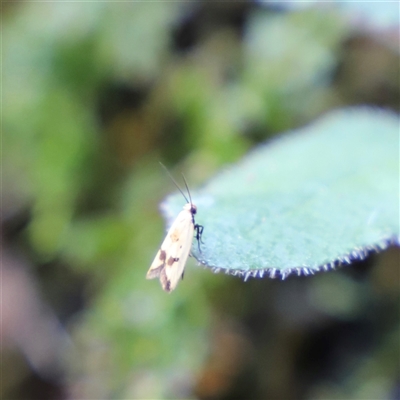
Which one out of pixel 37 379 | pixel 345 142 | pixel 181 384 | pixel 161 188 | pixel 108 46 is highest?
pixel 108 46

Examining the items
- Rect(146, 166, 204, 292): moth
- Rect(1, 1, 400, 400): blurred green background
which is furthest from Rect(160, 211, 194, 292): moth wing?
Rect(1, 1, 400, 400): blurred green background

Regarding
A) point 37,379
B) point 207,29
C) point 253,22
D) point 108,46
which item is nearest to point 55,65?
point 108,46

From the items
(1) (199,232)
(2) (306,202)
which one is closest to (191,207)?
(1) (199,232)

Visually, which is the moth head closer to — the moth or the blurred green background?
the moth

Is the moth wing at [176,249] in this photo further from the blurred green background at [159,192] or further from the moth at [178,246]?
the blurred green background at [159,192]

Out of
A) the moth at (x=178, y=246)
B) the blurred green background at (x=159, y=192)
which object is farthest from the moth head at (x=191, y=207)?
the blurred green background at (x=159, y=192)

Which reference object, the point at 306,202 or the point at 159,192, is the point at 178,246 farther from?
the point at 159,192

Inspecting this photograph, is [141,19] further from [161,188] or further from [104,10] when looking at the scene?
[161,188]
